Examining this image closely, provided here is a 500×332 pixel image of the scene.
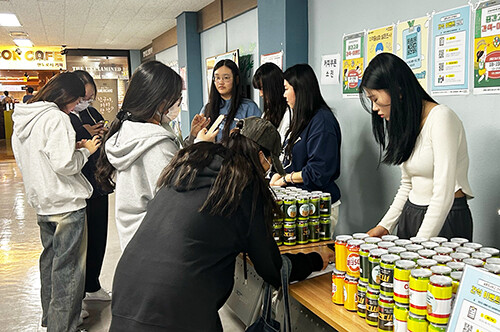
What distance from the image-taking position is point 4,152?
46.8 feet

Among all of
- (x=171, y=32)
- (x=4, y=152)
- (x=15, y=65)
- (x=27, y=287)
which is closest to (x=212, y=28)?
(x=171, y=32)

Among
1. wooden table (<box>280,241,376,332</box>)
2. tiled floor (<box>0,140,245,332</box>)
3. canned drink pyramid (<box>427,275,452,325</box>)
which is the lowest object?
tiled floor (<box>0,140,245,332</box>)

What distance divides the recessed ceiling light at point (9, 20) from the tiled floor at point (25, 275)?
9.50 ft

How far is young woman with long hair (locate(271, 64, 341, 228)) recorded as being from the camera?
8.39 ft

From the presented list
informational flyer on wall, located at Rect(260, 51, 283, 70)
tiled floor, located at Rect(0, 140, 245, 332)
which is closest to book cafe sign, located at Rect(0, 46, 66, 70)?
tiled floor, located at Rect(0, 140, 245, 332)

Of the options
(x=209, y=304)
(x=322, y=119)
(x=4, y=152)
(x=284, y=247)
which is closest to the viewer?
(x=209, y=304)

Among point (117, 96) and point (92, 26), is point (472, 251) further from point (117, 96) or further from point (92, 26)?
point (117, 96)

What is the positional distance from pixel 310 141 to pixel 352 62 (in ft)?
3.48

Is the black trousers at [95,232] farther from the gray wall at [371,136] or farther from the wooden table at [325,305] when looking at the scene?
the wooden table at [325,305]

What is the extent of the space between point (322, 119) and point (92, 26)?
21.5ft

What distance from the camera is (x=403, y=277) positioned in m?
1.20

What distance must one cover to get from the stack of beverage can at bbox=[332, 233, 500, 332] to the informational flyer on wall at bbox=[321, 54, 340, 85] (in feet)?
7.44

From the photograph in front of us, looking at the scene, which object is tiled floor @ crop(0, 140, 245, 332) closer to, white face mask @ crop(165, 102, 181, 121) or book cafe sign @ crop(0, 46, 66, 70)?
white face mask @ crop(165, 102, 181, 121)

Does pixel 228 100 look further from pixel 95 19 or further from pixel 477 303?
pixel 95 19
